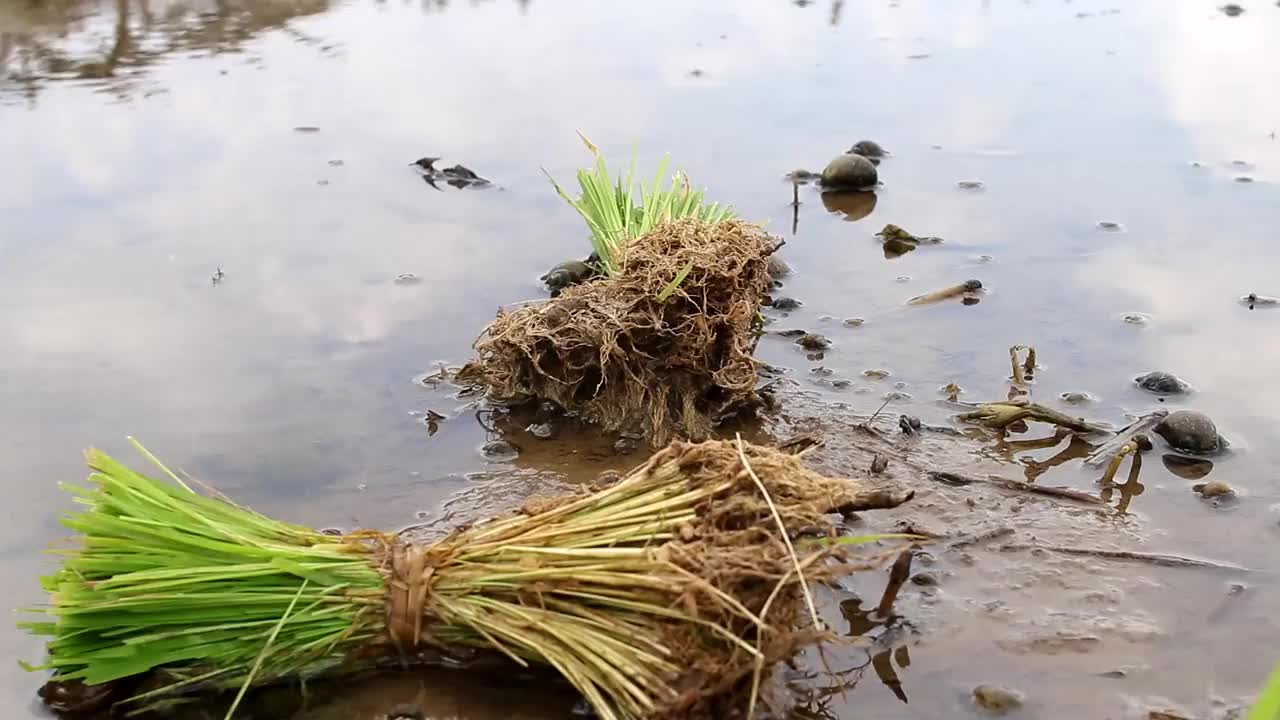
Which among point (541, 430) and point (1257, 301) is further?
point (1257, 301)

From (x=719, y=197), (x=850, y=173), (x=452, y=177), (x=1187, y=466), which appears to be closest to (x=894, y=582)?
(x=1187, y=466)

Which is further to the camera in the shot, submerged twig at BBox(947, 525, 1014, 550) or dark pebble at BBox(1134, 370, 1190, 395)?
dark pebble at BBox(1134, 370, 1190, 395)

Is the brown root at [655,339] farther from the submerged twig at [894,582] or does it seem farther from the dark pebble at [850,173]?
the dark pebble at [850,173]

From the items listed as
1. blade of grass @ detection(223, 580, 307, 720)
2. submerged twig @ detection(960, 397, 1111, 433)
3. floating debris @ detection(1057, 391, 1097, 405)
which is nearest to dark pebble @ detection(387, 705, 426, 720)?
blade of grass @ detection(223, 580, 307, 720)

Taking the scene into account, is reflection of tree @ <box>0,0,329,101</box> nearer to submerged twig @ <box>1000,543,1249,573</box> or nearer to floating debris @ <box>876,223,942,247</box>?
floating debris @ <box>876,223,942,247</box>

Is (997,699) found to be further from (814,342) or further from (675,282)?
(814,342)

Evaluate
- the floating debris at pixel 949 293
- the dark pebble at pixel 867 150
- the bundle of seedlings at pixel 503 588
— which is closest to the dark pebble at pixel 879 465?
the bundle of seedlings at pixel 503 588

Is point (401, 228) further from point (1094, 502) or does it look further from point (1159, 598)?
point (1159, 598)
